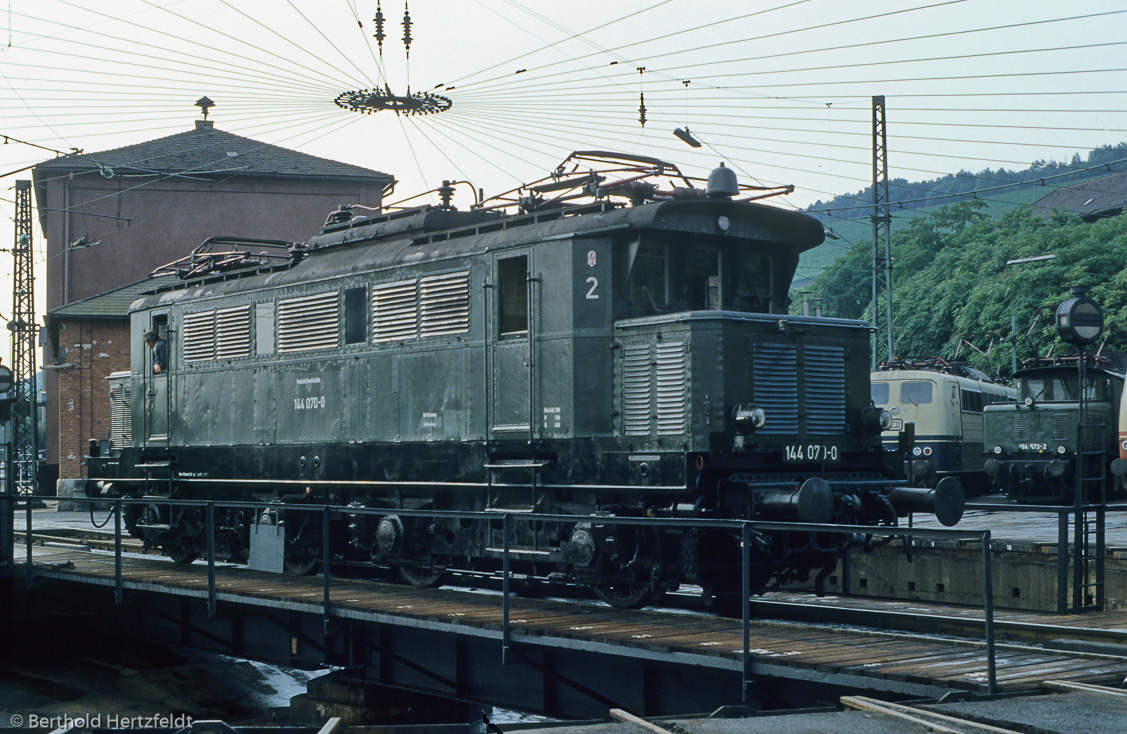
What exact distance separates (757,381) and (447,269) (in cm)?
370

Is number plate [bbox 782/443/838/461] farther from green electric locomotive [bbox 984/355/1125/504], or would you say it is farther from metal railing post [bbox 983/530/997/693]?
green electric locomotive [bbox 984/355/1125/504]

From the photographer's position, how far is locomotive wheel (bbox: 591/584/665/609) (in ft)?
37.1

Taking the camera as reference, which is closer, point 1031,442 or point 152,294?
point 152,294

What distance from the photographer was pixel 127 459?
1877 centimetres

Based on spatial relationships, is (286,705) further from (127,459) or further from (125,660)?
(127,459)

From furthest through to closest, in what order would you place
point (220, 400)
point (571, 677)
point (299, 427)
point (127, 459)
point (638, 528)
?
1. point (127, 459)
2. point (220, 400)
3. point (299, 427)
4. point (638, 528)
5. point (571, 677)

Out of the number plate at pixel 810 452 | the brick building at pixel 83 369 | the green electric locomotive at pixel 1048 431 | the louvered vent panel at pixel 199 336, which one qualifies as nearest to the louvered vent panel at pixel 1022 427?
the green electric locomotive at pixel 1048 431

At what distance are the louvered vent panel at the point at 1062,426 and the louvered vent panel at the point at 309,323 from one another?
1853 centimetres

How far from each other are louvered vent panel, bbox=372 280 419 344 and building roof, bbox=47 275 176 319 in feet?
97.4

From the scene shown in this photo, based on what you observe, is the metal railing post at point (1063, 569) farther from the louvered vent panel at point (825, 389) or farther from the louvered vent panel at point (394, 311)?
the louvered vent panel at point (394, 311)

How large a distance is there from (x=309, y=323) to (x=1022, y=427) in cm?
1847

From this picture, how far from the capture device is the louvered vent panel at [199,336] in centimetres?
1702

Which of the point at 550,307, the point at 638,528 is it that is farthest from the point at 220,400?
the point at 638,528

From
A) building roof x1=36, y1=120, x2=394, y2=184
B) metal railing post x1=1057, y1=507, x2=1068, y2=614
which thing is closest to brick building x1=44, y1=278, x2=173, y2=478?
building roof x1=36, y1=120, x2=394, y2=184
